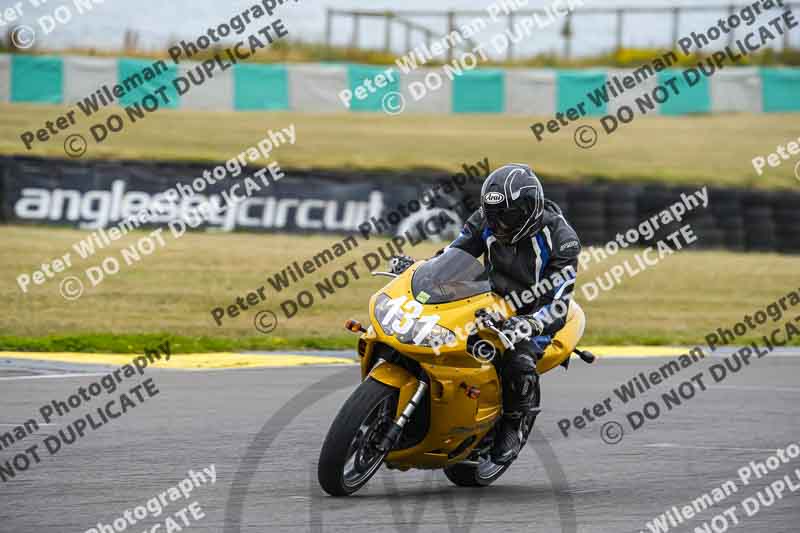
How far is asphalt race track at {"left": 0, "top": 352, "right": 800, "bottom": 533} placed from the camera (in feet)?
22.3

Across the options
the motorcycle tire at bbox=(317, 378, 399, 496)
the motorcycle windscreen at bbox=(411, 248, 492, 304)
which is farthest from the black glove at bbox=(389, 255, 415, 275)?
the motorcycle tire at bbox=(317, 378, 399, 496)

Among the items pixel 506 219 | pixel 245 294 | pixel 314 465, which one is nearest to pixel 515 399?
pixel 506 219

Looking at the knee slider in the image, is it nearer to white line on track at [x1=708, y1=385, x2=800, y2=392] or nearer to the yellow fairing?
the yellow fairing

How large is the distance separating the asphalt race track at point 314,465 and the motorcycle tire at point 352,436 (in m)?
0.10

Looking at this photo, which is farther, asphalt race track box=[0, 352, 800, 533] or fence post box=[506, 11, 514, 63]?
fence post box=[506, 11, 514, 63]

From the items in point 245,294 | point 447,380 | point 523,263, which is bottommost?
point 245,294

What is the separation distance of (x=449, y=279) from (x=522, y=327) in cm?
48

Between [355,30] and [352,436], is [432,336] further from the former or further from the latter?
[355,30]

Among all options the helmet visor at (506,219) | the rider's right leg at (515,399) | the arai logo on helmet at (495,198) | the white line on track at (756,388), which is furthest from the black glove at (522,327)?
the white line on track at (756,388)

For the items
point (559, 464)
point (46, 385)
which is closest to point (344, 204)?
point (46, 385)

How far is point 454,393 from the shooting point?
737 centimetres

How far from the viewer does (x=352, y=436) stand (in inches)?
Result: 275

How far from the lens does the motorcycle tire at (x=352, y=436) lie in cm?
699

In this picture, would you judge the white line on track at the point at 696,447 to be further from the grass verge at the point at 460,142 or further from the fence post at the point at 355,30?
the fence post at the point at 355,30
